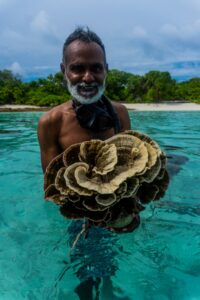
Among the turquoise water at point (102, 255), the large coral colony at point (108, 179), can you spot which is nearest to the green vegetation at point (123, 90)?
the turquoise water at point (102, 255)

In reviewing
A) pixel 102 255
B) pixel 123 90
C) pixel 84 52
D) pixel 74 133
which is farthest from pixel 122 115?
pixel 123 90

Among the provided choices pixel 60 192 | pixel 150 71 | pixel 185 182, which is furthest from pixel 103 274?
pixel 150 71

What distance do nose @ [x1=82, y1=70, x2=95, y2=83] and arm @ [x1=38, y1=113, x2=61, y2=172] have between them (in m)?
0.48

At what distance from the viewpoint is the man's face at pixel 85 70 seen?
101 inches

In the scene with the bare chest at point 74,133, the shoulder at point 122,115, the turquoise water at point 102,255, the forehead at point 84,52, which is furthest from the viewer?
the shoulder at point 122,115

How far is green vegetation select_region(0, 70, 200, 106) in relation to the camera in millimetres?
43719

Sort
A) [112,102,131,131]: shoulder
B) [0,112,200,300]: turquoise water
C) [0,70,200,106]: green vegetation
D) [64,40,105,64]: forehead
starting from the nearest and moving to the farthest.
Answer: [64,40,105,64]: forehead < [0,112,200,300]: turquoise water < [112,102,131,131]: shoulder < [0,70,200,106]: green vegetation

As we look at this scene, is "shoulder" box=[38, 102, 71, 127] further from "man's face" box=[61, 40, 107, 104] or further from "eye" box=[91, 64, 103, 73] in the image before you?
"eye" box=[91, 64, 103, 73]

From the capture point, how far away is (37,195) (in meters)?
4.95

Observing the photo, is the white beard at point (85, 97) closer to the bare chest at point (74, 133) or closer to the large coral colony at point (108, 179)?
the bare chest at point (74, 133)

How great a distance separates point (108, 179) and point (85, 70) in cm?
94

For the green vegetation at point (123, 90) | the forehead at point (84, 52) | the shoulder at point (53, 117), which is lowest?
the green vegetation at point (123, 90)

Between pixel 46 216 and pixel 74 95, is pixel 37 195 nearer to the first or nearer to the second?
pixel 46 216

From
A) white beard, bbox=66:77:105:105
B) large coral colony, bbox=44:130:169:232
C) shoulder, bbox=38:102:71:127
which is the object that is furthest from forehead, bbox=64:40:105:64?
large coral colony, bbox=44:130:169:232
